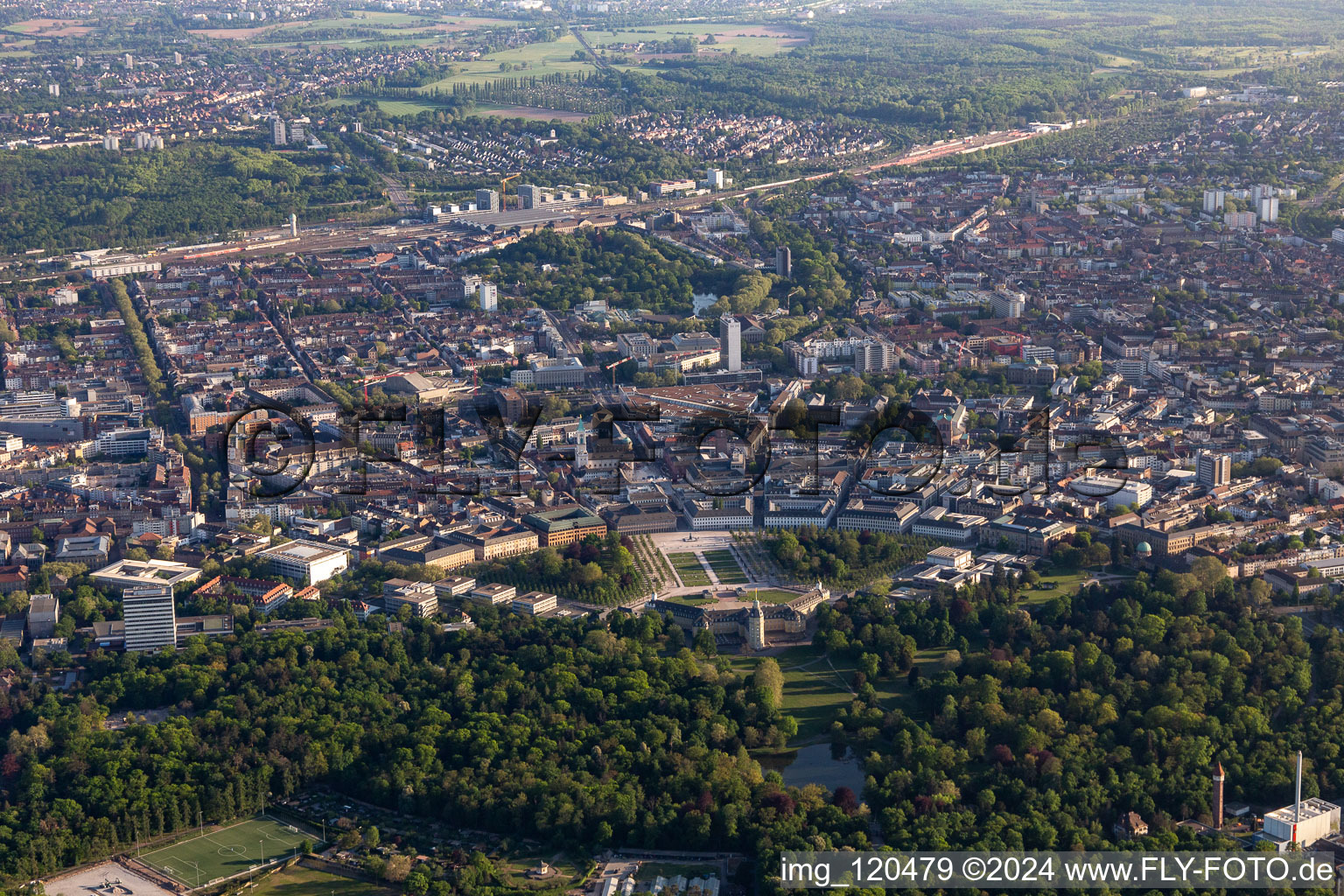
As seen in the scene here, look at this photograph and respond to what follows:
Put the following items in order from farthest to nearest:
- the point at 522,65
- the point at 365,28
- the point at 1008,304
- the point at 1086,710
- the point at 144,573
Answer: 1. the point at 365,28
2. the point at 522,65
3. the point at 1008,304
4. the point at 144,573
5. the point at 1086,710

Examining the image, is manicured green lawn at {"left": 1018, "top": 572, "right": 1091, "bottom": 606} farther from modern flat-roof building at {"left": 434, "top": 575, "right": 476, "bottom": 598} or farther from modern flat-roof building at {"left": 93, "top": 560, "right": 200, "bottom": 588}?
modern flat-roof building at {"left": 93, "top": 560, "right": 200, "bottom": 588}

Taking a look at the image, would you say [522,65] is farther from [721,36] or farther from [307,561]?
[307,561]

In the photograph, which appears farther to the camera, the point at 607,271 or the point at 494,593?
the point at 607,271

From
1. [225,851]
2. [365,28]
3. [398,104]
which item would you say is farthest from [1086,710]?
[365,28]

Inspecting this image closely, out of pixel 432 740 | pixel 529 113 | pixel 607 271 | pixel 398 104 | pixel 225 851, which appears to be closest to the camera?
pixel 225 851

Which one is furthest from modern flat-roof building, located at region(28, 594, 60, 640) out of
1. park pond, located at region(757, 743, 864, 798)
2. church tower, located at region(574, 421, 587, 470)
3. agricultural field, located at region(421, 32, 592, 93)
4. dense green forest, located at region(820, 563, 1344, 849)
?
agricultural field, located at region(421, 32, 592, 93)

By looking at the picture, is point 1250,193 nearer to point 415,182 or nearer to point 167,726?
point 415,182

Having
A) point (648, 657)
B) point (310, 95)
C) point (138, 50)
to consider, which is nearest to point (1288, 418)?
point (648, 657)
